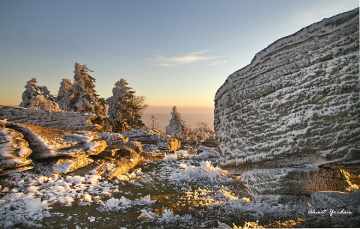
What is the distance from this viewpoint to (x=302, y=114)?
210 inches

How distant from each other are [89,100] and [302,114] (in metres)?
25.1

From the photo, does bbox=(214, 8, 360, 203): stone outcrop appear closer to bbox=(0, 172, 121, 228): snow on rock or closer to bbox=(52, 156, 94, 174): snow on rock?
bbox=(0, 172, 121, 228): snow on rock

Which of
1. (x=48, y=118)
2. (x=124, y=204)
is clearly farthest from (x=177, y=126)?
(x=124, y=204)

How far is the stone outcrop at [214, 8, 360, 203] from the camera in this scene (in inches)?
192

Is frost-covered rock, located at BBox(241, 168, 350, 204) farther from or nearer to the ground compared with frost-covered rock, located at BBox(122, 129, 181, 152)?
farther from the ground

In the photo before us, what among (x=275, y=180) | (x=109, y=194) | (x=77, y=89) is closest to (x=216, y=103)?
(x=275, y=180)

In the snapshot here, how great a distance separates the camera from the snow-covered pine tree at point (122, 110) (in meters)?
29.7

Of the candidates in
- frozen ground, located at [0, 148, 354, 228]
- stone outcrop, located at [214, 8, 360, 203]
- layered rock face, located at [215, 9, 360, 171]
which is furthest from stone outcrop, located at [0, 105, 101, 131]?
stone outcrop, located at [214, 8, 360, 203]

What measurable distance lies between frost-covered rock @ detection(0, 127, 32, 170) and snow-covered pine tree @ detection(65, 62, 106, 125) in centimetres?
1766

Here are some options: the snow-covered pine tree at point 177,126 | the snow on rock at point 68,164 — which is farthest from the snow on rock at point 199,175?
the snow-covered pine tree at point 177,126

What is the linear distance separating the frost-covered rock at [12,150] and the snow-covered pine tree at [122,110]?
22548 millimetres

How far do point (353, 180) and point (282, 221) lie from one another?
3.65m

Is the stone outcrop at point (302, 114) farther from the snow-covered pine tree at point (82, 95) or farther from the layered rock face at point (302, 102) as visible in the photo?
the snow-covered pine tree at point (82, 95)

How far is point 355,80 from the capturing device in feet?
15.6
